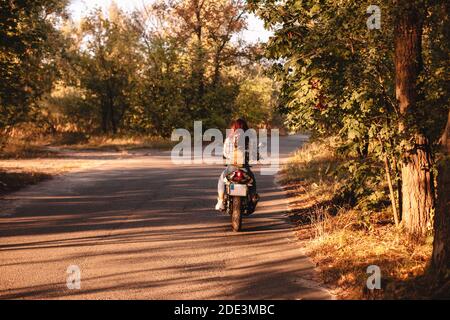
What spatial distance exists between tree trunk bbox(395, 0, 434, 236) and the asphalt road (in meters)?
1.89

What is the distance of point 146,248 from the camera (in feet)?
25.0

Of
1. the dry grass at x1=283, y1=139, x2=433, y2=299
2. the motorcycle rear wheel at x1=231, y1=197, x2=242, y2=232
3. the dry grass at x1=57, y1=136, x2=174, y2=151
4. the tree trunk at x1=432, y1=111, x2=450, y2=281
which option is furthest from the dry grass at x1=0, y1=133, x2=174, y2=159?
the tree trunk at x1=432, y1=111, x2=450, y2=281

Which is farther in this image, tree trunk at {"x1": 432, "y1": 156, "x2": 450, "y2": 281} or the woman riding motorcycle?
the woman riding motorcycle

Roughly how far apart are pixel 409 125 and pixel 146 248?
4.31 metres

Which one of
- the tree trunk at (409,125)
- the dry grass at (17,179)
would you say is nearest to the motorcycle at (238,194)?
the tree trunk at (409,125)

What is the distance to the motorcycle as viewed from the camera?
28.9 ft

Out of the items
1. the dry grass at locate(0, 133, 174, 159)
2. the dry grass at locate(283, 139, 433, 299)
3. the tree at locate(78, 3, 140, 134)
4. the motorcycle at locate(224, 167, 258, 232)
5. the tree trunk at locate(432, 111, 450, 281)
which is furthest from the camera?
the tree at locate(78, 3, 140, 134)

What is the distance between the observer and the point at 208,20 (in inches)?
1537

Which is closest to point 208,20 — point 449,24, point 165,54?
point 165,54

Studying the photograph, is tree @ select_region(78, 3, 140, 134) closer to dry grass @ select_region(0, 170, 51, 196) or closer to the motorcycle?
dry grass @ select_region(0, 170, 51, 196)

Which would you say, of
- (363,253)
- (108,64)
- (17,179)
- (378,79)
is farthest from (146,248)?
(108,64)

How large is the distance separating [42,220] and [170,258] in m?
3.83

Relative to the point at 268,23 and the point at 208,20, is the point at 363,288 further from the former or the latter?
the point at 208,20

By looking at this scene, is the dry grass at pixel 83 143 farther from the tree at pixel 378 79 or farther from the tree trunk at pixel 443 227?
the tree trunk at pixel 443 227
